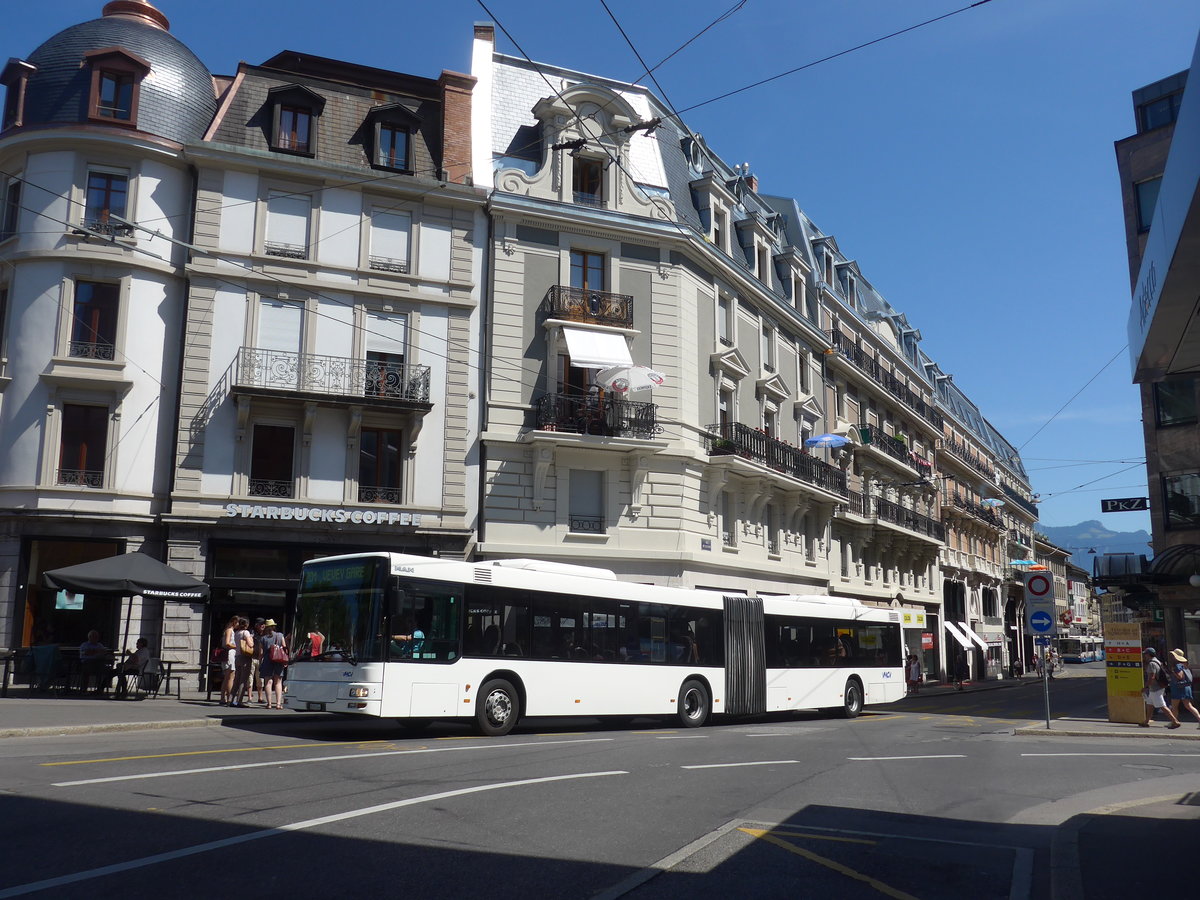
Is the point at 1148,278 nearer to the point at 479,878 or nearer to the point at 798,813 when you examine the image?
the point at 798,813

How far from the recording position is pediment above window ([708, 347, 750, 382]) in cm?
3241

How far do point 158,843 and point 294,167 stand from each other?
22256 mm

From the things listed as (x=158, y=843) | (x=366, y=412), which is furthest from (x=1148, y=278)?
(x=366, y=412)

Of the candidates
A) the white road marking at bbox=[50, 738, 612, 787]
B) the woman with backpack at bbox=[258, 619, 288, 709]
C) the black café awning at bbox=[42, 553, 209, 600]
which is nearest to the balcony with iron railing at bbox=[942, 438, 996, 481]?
the woman with backpack at bbox=[258, 619, 288, 709]

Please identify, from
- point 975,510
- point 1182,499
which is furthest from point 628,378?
point 975,510

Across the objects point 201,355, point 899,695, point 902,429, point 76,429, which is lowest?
point 899,695

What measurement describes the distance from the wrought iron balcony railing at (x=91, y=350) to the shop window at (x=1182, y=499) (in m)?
31.3

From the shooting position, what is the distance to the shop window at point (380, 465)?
26.5 m

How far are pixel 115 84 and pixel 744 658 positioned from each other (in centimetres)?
2060

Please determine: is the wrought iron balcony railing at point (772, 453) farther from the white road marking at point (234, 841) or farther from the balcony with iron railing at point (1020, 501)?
the balcony with iron railing at point (1020, 501)

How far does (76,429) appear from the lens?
2475cm

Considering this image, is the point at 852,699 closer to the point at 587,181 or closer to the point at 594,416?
the point at 594,416

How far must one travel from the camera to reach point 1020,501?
8562 cm

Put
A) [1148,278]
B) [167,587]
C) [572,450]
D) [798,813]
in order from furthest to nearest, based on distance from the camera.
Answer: [572,450] → [167,587] → [798,813] → [1148,278]
